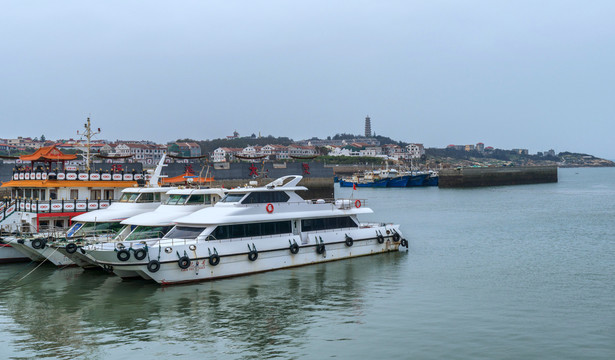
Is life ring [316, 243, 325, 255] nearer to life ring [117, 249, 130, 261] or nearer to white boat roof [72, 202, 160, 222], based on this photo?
white boat roof [72, 202, 160, 222]

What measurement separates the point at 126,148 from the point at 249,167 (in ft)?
345

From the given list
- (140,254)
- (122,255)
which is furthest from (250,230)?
(122,255)

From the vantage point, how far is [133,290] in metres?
22.2

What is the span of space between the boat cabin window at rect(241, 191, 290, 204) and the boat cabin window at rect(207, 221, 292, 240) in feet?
3.61

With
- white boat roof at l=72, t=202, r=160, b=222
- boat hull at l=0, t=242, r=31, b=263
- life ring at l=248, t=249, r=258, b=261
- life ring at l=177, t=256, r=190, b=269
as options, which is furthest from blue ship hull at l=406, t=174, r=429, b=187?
life ring at l=177, t=256, r=190, b=269

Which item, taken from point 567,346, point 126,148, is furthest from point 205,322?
point 126,148

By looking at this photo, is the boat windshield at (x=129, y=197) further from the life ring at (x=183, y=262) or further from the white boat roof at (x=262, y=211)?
the life ring at (x=183, y=262)

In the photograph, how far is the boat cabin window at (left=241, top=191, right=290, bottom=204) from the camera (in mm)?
25859

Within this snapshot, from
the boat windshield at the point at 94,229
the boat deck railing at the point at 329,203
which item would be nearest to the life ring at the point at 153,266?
the boat deck railing at the point at 329,203

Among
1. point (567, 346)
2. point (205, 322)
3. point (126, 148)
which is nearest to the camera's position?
point (567, 346)

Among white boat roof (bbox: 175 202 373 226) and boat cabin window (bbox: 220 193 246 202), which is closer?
white boat roof (bbox: 175 202 373 226)

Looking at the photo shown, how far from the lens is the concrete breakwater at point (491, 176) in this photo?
113 meters

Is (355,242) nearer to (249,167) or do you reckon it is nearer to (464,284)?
(464,284)

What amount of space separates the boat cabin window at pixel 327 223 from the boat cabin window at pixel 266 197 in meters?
1.52
